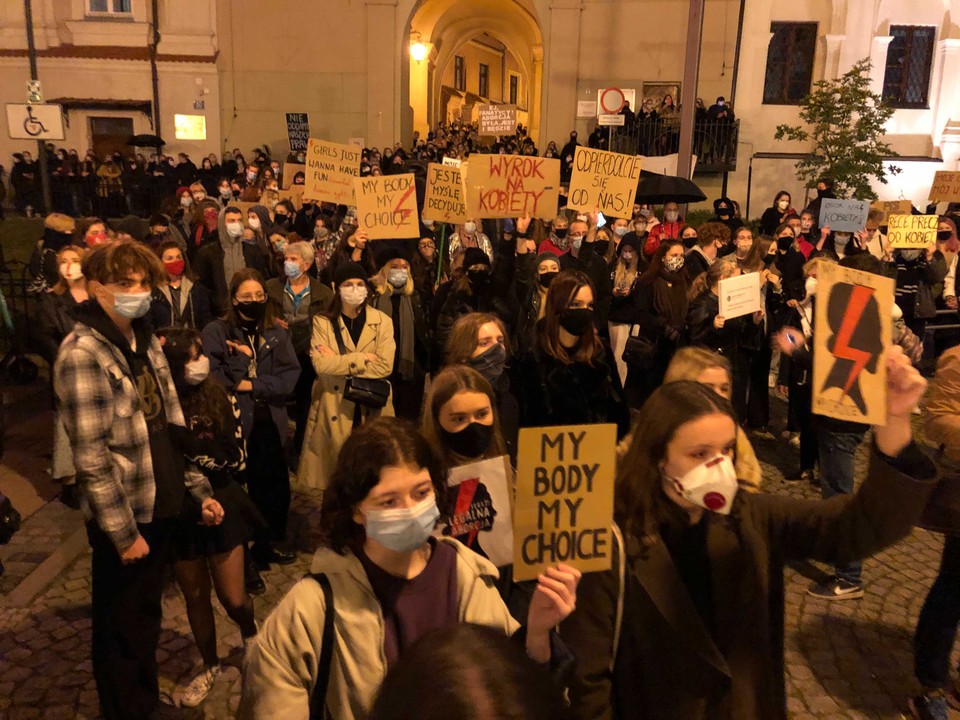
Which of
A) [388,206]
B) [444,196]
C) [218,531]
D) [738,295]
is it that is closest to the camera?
[218,531]

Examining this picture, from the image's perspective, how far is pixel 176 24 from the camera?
79.5 feet

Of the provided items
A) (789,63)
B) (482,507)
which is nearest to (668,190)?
(482,507)

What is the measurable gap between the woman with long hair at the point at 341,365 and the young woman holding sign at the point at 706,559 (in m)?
3.19

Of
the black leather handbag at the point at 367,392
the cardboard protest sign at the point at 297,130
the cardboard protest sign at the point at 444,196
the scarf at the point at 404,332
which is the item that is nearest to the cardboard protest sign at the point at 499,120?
the cardboard protest sign at the point at 297,130

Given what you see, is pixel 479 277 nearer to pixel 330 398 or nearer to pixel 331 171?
pixel 330 398

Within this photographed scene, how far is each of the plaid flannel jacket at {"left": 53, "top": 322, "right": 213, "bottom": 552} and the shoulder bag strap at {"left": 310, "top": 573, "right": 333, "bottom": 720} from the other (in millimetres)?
1453

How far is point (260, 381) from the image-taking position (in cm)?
507

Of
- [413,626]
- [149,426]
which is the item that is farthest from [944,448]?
[149,426]

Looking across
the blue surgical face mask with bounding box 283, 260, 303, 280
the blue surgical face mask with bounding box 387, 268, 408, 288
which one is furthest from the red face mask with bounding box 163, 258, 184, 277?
the blue surgical face mask with bounding box 387, 268, 408, 288

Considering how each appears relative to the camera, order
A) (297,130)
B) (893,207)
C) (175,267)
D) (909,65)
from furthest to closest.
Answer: (909,65) < (297,130) < (893,207) < (175,267)

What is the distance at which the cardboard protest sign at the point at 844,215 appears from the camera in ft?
29.6

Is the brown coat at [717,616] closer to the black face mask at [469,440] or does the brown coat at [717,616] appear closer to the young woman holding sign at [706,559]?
the young woman holding sign at [706,559]

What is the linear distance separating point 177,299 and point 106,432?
368cm

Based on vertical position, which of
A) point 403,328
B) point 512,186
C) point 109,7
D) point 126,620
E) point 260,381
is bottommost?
point 126,620
